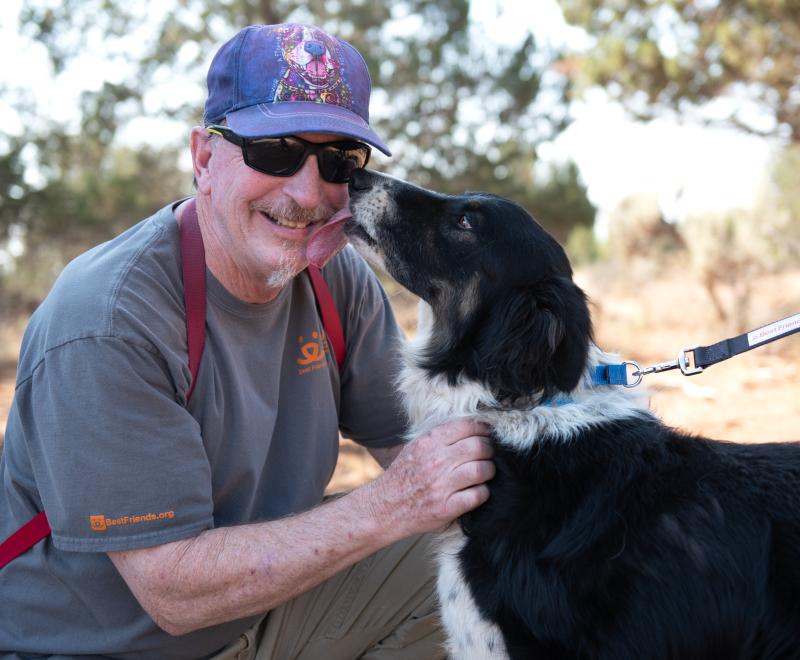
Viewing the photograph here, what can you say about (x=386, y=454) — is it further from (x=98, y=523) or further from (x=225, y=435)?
(x=98, y=523)

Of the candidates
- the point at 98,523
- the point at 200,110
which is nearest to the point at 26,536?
the point at 98,523

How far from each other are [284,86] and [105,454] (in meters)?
1.32

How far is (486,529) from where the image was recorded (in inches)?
96.8

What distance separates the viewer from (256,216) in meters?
2.78

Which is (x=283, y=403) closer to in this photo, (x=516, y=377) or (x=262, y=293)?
(x=262, y=293)

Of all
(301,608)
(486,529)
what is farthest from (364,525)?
(301,608)

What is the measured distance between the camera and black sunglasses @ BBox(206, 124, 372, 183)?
8.84 ft

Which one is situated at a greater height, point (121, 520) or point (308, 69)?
point (308, 69)

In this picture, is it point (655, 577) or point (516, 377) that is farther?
point (516, 377)

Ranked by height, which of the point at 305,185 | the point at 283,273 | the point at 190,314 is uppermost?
the point at 305,185

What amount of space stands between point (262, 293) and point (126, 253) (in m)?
0.51

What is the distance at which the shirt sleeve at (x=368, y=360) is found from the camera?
11.1 feet

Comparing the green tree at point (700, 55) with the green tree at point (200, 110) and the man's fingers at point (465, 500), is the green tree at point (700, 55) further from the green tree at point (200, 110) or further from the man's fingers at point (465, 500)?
the man's fingers at point (465, 500)

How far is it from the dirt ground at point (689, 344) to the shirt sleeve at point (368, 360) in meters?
0.91
